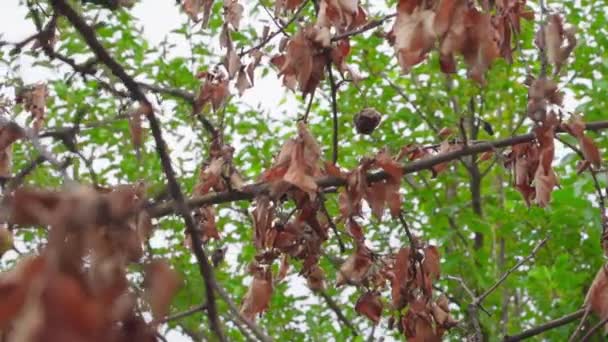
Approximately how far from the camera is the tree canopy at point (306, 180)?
0.62 meters

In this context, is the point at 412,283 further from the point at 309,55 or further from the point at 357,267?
→ the point at 309,55

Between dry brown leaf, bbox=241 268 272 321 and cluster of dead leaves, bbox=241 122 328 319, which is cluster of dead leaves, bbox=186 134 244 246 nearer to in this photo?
cluster of dead leaves, bbox=241 122 328 319

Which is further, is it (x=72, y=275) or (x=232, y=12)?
(x=232, y=12)

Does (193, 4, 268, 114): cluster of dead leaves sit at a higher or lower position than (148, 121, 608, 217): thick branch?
higher

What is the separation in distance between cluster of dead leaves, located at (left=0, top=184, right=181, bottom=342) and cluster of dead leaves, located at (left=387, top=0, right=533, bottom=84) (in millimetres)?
809

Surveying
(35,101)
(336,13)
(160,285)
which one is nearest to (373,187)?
(336,13)

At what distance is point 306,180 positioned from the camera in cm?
158

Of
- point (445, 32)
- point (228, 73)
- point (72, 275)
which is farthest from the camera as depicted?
point (228, 73)

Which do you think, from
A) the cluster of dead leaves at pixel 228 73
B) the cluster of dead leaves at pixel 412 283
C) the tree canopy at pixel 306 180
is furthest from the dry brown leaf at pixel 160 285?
the cluster of dead leaves at pixel 228 73

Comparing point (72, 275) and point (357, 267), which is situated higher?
point (357, 267)

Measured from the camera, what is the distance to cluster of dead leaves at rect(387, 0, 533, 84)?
135 cm

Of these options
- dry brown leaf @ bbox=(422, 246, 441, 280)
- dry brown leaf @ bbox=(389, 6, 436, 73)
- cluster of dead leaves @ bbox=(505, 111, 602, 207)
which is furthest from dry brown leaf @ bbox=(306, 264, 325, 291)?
dry brown leaf @ bbox=(389, 6, 436, 73)

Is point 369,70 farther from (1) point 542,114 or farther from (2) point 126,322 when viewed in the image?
(2) point 126,322

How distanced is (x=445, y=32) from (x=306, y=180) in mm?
383
